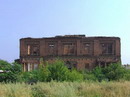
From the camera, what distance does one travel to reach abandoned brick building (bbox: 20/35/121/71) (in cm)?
5497

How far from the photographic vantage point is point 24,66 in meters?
56.2

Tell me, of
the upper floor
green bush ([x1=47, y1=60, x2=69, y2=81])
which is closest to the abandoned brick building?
the upper floor

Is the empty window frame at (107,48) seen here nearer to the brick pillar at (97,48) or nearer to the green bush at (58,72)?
the brick pillar at (97,48)

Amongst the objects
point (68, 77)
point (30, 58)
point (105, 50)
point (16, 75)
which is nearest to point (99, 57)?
point (105, 50)

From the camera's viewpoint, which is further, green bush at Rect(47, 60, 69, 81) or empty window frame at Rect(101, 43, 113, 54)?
empty window frame at Rect(101, 43, 113, 54)

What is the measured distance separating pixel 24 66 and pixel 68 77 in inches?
1140

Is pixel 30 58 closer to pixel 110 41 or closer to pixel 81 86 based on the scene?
pixel 110 41

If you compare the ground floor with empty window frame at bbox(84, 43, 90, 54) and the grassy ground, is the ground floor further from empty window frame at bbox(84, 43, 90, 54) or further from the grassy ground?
the grassy ground

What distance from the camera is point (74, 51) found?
56281mm

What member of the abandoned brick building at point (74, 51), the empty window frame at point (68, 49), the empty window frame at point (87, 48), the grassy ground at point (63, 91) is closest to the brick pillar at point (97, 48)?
the abandoned brick building at point (74, 51)

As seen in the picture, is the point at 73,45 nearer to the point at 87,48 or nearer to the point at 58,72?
the point at 87,48

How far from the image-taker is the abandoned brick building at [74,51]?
2164 inches

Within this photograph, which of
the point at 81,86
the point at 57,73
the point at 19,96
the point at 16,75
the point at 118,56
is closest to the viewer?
the point at 19,96

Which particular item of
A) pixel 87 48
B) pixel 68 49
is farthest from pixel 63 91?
pixel 68 49
